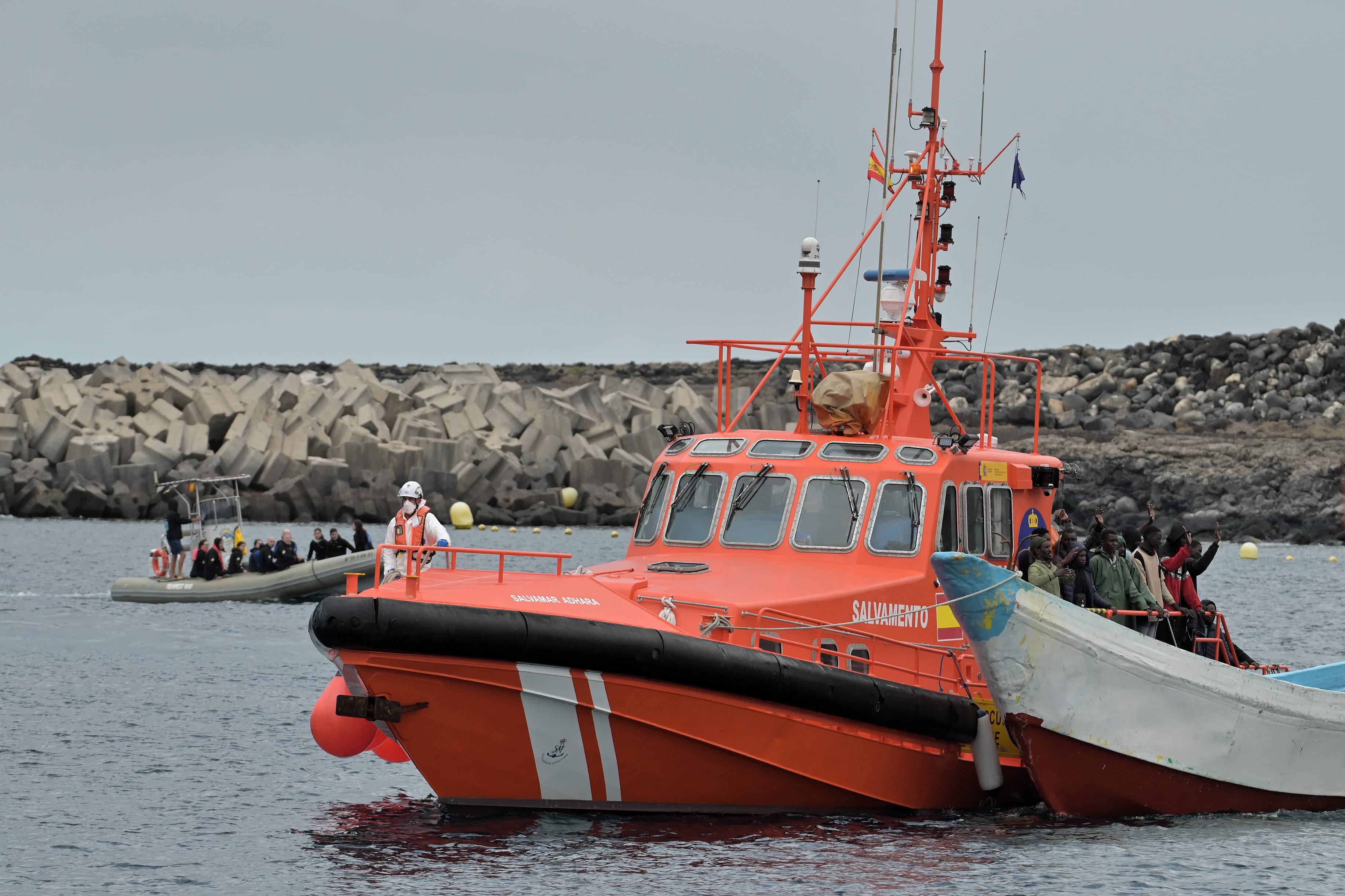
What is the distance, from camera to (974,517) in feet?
37.5

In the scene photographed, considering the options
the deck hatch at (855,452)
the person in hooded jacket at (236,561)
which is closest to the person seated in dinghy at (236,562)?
the person in hooded jacket at (236,561)

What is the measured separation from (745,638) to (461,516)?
3926 cm

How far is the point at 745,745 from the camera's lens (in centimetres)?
946

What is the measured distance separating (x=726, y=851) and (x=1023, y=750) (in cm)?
206

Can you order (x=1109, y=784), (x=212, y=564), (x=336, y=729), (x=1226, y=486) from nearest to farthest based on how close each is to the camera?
(x=336, y=729) < (x=1109, y=784) < (x=212, y=564) < (x=1226, y=486)

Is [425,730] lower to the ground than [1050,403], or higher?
lower

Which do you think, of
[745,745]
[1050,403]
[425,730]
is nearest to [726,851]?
[745,745]

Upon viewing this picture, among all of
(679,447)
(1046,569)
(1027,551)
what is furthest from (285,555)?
(1046,569)

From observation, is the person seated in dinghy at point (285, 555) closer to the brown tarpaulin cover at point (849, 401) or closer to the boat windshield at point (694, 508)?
the boat windshield at point (694, 508)

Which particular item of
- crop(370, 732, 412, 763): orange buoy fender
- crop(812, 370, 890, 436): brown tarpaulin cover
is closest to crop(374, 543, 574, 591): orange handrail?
crop(370, 732, 412, 763): orange buoy fender

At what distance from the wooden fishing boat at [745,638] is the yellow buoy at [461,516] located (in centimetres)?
3635

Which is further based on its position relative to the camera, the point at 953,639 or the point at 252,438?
the point at 252,438

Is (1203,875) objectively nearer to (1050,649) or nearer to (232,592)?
(1050,649)

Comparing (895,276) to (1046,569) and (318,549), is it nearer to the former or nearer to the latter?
(1046,569)
